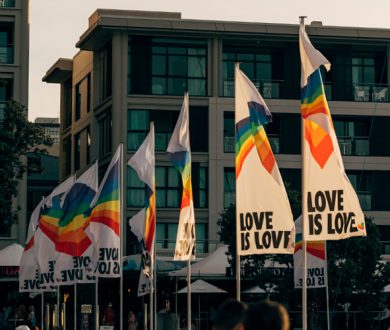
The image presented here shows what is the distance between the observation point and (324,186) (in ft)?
69.1

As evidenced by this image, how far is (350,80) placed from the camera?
68375 mm

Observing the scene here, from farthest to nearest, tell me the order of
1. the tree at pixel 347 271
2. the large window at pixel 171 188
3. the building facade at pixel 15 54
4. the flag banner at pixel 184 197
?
the large window at pixel 171 188 → the building facade at pixel 15 54 → the tree at pixel 347 271 → the flag banner at pixel 184 197

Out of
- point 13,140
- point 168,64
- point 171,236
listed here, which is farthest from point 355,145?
point 13,140

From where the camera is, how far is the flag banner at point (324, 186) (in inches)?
818

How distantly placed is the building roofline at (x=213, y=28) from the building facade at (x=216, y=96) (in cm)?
5

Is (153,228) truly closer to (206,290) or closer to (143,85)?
(206,290)

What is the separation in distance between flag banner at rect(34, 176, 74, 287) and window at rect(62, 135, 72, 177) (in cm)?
4011

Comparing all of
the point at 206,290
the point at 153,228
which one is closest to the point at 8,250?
the point at 206,290

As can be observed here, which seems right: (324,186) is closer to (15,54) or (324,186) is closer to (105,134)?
(15,54)

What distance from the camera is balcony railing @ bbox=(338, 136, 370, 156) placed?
220 feet

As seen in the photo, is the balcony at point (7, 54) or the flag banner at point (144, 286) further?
the balcony at point (7, 54)

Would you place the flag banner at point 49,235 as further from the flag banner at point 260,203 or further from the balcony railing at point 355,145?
the balcony railing at point 355,145

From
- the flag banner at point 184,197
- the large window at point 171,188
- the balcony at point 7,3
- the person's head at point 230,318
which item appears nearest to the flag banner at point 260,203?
the flag banner at point 184,197

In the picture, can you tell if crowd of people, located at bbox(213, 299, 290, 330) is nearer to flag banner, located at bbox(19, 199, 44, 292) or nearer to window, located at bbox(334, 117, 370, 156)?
flag banner, located at bbox(19, 199, 44, 292)
